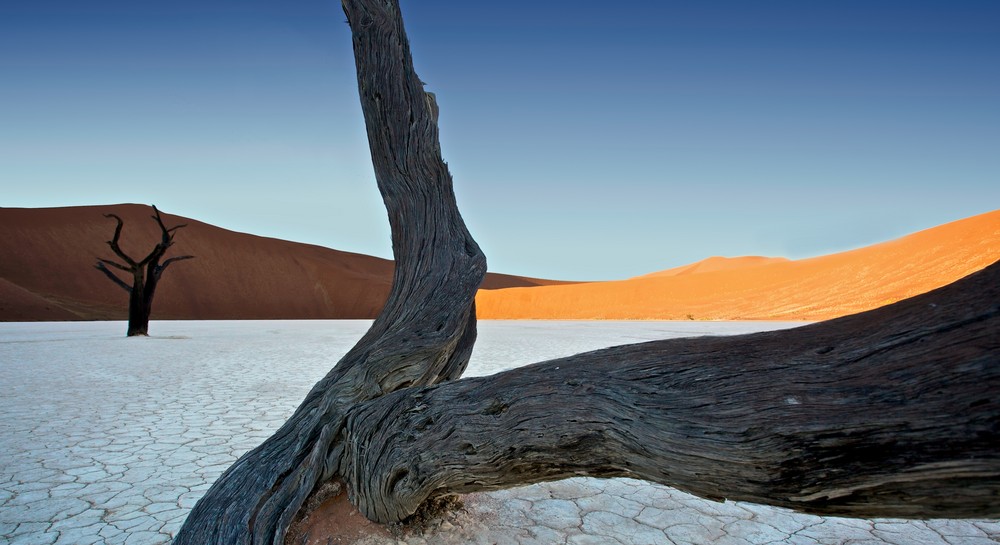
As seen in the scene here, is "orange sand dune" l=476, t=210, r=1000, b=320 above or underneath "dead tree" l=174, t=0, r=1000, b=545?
above

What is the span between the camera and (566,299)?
1603 inches

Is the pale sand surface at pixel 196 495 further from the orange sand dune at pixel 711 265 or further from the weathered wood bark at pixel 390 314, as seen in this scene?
the orange sand dune at pixel 711 265

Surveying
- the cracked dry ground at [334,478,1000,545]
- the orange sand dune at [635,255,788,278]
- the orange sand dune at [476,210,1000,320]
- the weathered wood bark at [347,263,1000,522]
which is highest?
the orange sand dune at [635,255,788,278]

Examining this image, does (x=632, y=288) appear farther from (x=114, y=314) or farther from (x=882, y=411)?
(x=882, y=411)

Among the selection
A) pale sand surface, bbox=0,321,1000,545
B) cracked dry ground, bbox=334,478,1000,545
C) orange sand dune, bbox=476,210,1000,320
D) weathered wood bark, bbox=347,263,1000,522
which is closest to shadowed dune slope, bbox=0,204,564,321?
orange sand dune, bbox=476,210,1000,320

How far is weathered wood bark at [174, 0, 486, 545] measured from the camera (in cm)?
237

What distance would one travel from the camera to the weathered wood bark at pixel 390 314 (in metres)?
2.37

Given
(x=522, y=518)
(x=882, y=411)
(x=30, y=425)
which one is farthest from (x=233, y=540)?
(x=30, y=425)

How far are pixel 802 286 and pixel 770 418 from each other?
32.3m

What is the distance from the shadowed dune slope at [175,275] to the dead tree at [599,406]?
32.4m

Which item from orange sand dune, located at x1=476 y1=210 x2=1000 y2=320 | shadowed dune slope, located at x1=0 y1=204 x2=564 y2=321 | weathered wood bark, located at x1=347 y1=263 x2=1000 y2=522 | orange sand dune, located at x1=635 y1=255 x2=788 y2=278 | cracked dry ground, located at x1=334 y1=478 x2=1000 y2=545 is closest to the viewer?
weathered wood bark, located at x1=347 y1=263 x2=1000 y2=522

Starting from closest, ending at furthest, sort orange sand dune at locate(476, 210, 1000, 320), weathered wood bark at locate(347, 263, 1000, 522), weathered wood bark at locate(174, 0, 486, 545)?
1. weathered wood bark at locate(347, 263, 1000, 522)
2. weathered wood bark at locate(174, 0, 486, 545)
3. orange sand dune at locate(476, 210, 1000, 320)

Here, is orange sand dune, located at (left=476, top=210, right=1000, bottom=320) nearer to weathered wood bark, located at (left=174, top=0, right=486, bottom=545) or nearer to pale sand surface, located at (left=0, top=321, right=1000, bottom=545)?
pale sand surface, located at (left=0, top=321, right=1000, bottom=545)

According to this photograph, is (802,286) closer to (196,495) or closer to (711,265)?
(196,495)
